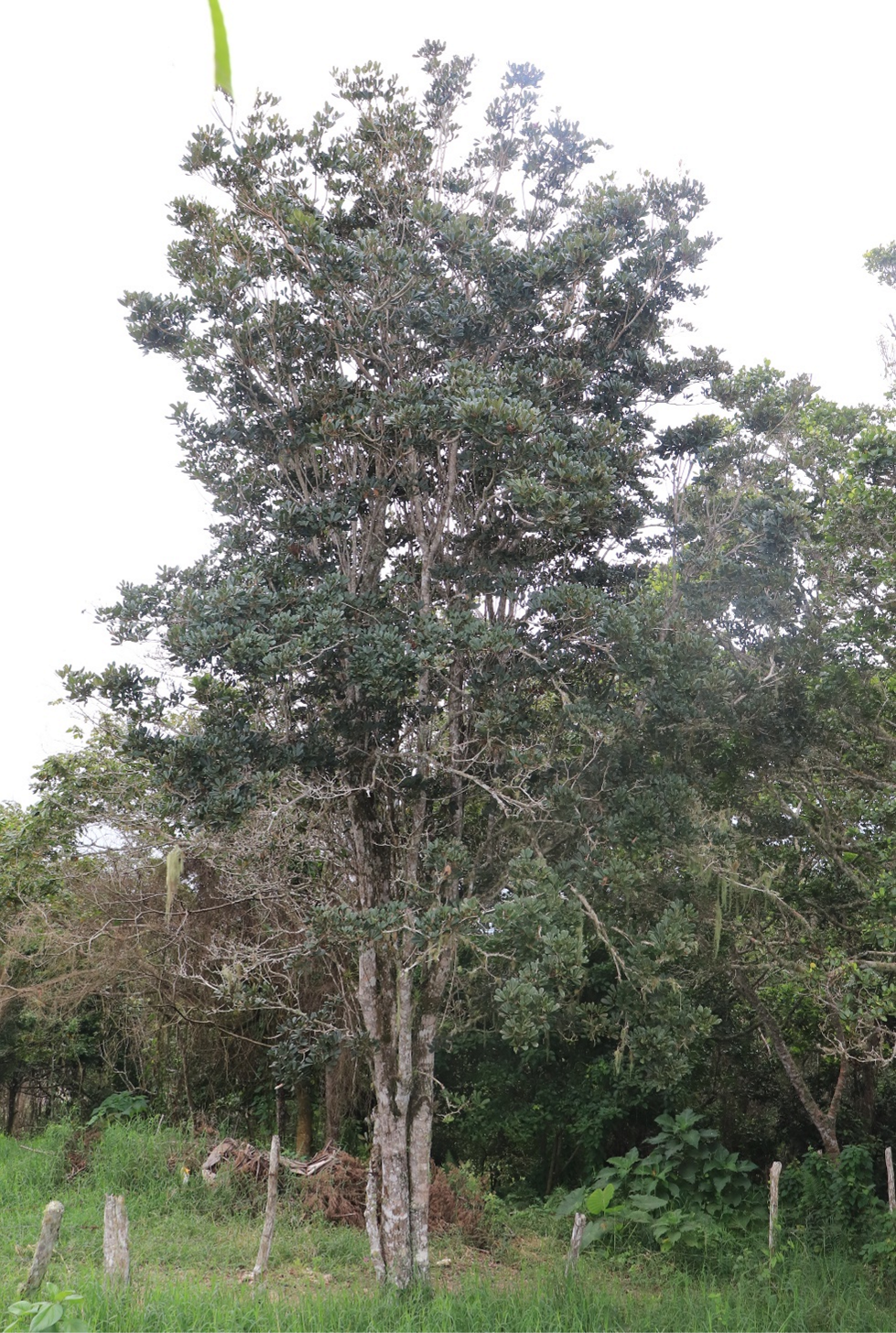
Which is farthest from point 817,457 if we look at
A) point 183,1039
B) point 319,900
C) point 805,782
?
point 183,1039

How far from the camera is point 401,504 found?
7973 millimetres

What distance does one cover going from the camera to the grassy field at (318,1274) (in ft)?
18.8

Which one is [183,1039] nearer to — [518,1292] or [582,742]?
[518,1292]

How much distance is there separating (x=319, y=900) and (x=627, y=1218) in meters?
4.33

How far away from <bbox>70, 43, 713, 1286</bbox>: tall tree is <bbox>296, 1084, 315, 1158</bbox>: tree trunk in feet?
14.6

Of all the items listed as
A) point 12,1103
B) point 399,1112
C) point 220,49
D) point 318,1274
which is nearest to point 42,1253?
point 399,1112

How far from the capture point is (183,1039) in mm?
12195

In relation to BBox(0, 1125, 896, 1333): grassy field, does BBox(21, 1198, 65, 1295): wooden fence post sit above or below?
above

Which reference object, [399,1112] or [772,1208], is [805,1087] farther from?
[399,1112]

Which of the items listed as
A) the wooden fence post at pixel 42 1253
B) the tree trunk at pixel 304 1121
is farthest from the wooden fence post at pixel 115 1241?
the tree trunk at pixel 304 1121

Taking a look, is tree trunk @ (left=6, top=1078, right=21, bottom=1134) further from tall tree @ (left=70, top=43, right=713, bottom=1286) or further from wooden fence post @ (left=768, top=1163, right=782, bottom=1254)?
wooden fence post @ (left=768, top=1163, right=782, bottom=1254)

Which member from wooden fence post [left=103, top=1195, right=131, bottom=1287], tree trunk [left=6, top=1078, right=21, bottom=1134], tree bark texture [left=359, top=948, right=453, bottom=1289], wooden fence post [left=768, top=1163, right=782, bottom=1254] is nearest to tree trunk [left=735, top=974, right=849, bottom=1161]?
wooden fence post [left=768, top=1163, right=782, bottom=1254]

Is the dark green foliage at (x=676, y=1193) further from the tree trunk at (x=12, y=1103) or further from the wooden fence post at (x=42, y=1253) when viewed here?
the tree trunk at (x=12, y=1103)

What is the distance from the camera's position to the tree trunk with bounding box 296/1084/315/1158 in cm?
1170
